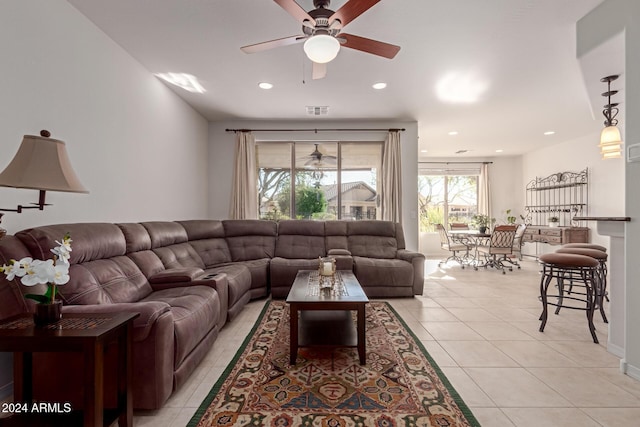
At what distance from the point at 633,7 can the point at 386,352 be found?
308cm

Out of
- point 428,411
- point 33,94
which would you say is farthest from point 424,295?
point 33,94

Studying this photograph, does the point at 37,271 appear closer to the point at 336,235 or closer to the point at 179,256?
the point at 179,256

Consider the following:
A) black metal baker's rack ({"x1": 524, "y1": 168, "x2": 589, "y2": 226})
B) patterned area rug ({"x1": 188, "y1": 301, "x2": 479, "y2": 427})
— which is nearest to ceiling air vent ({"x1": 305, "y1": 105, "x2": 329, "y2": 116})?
patterned area rug ({"x1": 188, "y1": 301, "x2": 479, "y2": 427})

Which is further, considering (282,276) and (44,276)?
(282,276)

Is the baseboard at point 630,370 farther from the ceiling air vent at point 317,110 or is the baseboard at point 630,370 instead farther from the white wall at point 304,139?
the ceiling air vent at point 317,110

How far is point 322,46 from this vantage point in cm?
207

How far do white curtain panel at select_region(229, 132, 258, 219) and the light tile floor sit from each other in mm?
1990

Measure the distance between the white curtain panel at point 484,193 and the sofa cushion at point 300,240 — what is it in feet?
18.3

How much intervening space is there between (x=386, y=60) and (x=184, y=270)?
2970mm

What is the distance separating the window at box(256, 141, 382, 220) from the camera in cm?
542

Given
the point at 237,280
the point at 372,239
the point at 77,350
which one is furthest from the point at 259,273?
the point at 77,350

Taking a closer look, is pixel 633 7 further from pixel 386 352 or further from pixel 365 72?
pixel 386 352

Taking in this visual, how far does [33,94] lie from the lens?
2023 millimetres

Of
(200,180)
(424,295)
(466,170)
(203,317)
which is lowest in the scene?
(424,295)
